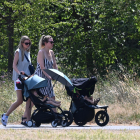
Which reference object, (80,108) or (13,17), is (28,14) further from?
(80,108)

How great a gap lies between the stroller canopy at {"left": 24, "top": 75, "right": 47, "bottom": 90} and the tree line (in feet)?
32.9

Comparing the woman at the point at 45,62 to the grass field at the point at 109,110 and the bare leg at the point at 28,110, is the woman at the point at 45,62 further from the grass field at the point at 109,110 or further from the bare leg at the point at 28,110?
the grass field at the point at 109,110

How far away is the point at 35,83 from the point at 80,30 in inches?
482

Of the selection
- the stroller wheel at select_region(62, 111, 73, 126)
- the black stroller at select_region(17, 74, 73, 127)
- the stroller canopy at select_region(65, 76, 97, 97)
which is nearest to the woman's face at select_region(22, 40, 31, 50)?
the black stroller at select_region(17, 74, 73, 127)

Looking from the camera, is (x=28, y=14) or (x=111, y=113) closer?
(x=111, y=113)

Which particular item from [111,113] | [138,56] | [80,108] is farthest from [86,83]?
[138,56]

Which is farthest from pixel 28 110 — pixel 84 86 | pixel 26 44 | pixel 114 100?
pixel 114 100

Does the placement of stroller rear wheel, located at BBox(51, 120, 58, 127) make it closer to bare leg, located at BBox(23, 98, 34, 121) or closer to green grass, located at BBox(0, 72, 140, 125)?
bare leg, located at BBox(23, 98, 34, 121)

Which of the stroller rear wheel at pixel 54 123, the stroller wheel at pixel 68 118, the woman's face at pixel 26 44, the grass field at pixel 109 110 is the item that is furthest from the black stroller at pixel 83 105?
the woman's face at pixel 26 44

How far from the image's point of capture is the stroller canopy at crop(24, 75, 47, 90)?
8102mm

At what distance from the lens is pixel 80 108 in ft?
28.4

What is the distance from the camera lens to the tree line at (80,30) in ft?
61.2

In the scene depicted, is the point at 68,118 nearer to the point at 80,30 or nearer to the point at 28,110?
the point at 28,110

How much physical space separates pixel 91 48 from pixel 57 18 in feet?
10.1
